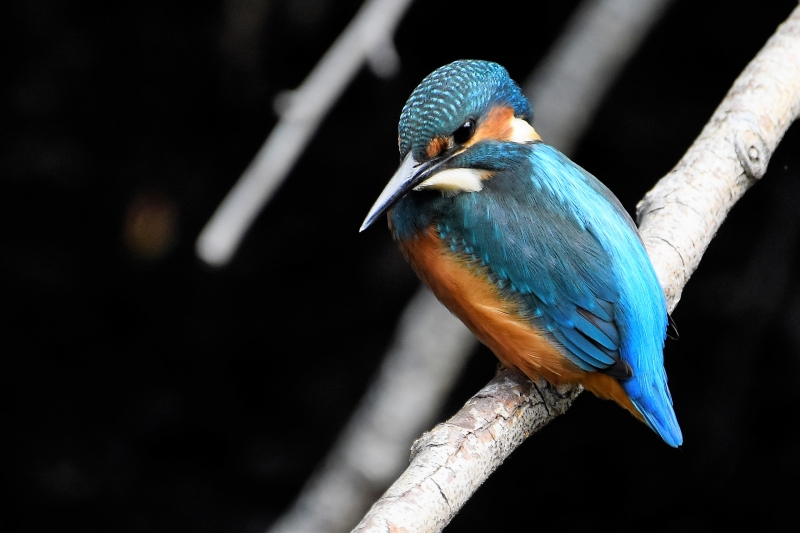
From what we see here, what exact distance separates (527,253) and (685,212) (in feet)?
1.39

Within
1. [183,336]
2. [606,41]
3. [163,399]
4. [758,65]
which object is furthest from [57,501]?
[758,65]

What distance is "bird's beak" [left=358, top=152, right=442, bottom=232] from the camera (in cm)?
213

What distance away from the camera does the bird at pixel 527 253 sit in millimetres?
2145

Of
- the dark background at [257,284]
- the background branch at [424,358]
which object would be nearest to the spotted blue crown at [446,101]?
the background branch at [424,358]

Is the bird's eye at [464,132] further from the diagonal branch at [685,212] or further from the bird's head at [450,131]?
the diagonal branch at [685,212]

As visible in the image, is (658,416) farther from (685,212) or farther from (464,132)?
(464,132)

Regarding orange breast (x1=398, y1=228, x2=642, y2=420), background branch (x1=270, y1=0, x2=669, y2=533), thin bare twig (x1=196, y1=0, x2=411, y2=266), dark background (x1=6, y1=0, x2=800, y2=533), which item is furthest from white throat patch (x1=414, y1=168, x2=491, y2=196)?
dark background (x1=6, y1=0, x2=800, y2=533)

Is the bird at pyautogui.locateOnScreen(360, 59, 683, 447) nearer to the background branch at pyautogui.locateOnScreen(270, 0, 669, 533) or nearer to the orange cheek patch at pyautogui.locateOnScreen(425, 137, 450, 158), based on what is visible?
the orange cheek patch at pyautogui.locateOnScreen(425, 137, 450, 158)

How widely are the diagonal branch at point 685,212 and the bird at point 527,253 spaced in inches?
4.3

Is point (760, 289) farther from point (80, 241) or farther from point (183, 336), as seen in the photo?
point (80, 241)

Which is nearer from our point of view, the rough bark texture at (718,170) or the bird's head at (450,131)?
the bird's head at (450,131)

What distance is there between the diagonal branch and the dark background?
3.06 feet

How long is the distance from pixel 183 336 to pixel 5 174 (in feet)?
2.93

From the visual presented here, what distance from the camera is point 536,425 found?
2.01m
